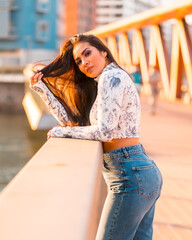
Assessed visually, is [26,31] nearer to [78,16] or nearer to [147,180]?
[147,180]

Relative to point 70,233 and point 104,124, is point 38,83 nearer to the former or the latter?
point 104,124

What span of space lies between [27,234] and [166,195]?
3.37 meters

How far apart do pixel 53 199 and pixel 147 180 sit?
0.64 m

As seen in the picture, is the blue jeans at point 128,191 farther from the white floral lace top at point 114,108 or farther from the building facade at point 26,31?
the building facade at point 26,31

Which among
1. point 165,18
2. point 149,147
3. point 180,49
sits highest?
point 165,18

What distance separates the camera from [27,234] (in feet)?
3.22

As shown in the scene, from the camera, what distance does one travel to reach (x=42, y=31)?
46.4m

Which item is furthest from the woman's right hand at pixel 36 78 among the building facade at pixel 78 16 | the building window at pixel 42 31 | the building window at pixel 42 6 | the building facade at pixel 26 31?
the building facade at pixel 78 16

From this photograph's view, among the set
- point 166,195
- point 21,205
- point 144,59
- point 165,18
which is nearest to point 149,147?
point 166,195

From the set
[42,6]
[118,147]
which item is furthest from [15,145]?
[42,6]

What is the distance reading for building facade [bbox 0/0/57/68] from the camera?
44.8m

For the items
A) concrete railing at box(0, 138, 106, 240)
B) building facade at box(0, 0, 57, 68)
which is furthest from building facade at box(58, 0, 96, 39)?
concrete railing at box(0, 138, 106, 240)

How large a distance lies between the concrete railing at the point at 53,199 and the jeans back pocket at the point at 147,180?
181mm

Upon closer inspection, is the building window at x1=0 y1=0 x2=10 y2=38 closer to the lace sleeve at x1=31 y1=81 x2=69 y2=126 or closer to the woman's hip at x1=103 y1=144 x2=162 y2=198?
the lace sleeve at x1=31 y1=81 x2=69 y2=126
